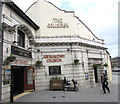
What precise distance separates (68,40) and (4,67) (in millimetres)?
7327

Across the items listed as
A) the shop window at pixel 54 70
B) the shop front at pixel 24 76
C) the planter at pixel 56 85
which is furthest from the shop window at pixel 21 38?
the planter at pixel 56 85

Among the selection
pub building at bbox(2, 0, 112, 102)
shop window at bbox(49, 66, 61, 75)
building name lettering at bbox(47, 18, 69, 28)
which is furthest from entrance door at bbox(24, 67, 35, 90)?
building name lettering at bbox(47, 18, 69, 28)

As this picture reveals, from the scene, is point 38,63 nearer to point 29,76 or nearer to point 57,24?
point 29,76

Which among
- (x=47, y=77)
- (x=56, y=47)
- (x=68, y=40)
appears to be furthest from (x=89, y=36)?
(x=47, y=77)

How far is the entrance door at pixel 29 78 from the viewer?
11316 mm

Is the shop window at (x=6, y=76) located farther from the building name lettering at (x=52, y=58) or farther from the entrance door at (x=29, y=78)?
the building name lettering at (x=52, y=58)

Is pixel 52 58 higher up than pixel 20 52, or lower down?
lower down

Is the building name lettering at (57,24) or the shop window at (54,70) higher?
the building name lettering at (57,24)

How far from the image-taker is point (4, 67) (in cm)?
778

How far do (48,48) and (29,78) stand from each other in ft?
11.6

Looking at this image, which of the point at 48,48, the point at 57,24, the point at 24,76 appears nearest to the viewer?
the point at 24,76

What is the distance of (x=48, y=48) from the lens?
1301 cm

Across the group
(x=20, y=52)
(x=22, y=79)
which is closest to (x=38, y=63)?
(x=22, y=79)

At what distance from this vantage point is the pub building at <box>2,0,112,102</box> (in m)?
10.0
